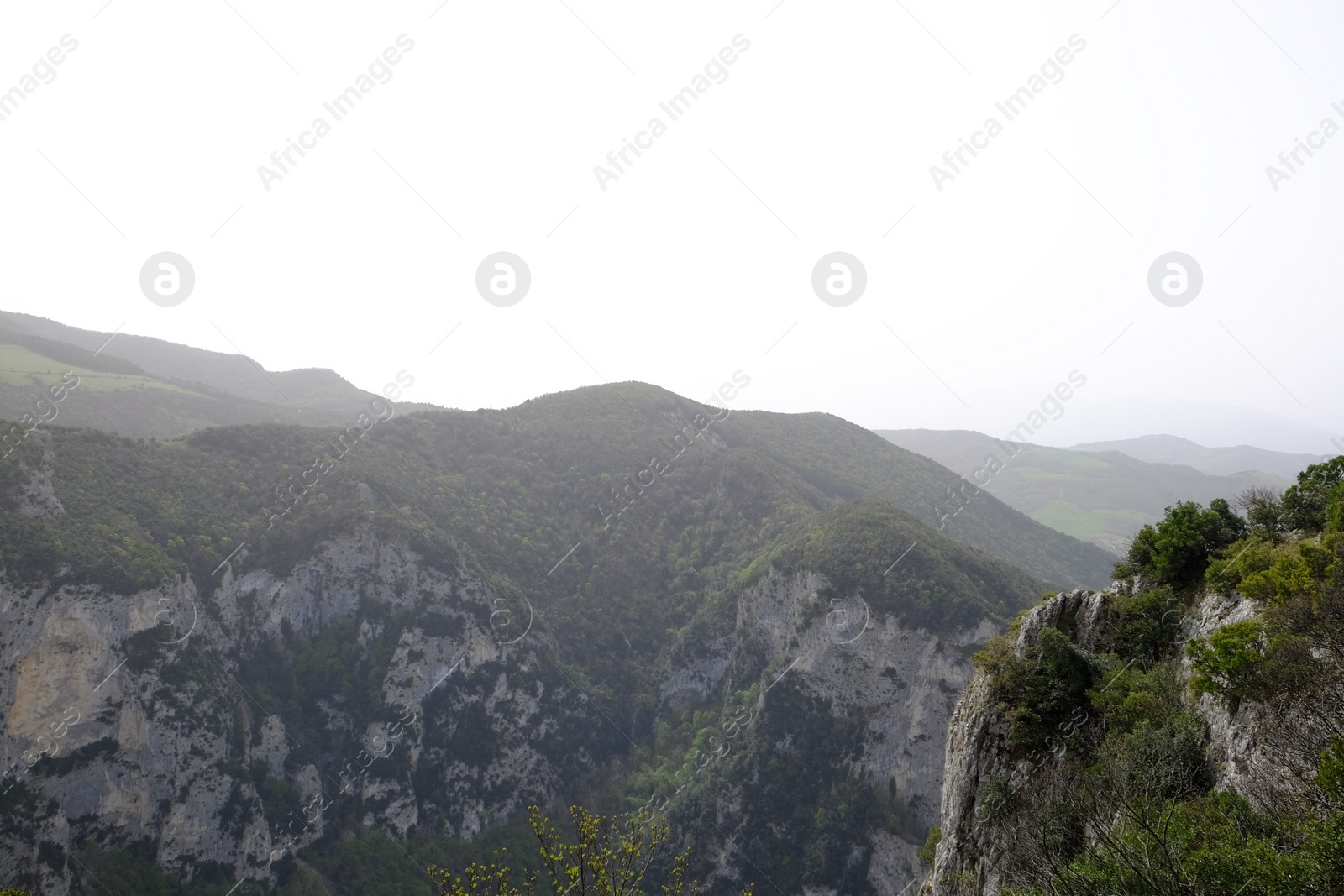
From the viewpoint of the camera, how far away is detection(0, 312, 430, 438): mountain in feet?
295

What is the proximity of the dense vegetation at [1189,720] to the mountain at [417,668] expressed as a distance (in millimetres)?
46810

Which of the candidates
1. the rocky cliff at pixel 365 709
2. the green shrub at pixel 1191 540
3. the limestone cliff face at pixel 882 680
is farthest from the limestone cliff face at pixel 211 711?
the green shrub at pixel 1191 540

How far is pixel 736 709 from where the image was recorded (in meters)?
72.8

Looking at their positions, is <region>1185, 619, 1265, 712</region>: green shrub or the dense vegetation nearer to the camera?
the dense vegetation

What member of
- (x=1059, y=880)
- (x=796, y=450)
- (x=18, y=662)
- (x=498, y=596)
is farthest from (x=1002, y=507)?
(x=18, y=662)

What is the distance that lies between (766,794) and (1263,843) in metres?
61.5

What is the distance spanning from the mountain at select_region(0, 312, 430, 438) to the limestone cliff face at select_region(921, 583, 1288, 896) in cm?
8986

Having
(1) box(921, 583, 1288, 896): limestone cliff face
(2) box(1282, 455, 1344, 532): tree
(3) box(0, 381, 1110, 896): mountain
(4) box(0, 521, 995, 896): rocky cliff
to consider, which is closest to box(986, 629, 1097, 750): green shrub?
(1) box(921, 583, 1288, 896): limestone cliff face

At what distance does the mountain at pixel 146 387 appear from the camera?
8994 cm

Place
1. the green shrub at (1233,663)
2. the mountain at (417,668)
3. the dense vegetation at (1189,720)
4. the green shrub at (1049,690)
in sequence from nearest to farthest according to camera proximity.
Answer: the dense vegetation at (1189,720)
the green shrub at (1233,663)
the green shrub at (1049,690)
the mountain at (417,668)

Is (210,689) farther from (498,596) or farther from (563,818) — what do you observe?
(563,818)

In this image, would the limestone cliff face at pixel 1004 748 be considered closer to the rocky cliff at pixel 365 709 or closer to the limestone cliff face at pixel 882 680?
the limestone cliff face at pixel 882 680

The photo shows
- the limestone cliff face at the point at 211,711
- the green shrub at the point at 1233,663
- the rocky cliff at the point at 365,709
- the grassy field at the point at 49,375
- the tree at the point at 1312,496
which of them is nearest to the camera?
the green shrub at the point at 1233,663

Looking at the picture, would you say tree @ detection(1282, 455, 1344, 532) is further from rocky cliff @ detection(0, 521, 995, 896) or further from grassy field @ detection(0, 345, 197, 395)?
grassy field @ detection(0, 345, 197, 395)
